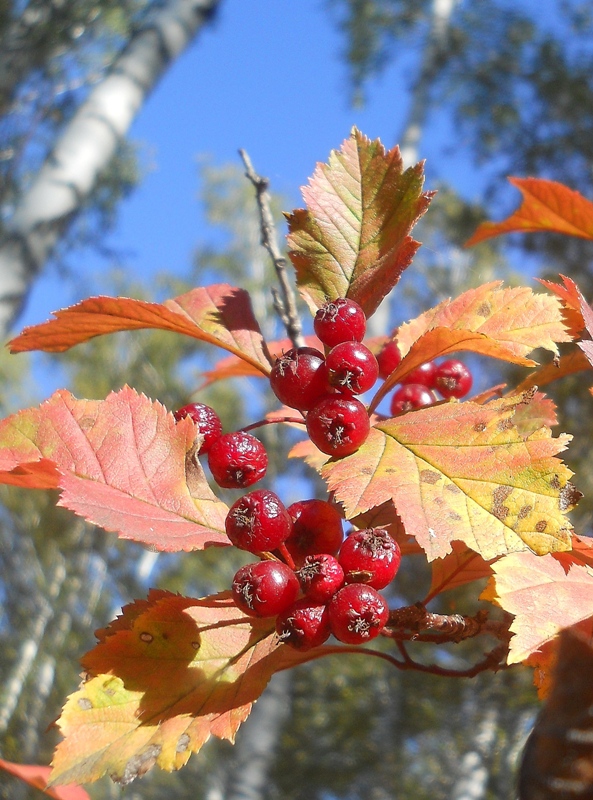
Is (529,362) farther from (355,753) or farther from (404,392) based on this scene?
(355,753)

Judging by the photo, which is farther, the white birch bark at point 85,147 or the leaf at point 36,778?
the white birch bark at point 85,147

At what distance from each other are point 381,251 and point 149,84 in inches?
192

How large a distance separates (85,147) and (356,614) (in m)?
4.39

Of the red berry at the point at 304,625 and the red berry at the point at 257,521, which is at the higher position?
the red berry at the point at 257,521

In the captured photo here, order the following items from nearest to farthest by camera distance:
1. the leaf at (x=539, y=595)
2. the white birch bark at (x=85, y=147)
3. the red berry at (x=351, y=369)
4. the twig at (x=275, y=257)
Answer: the leaf at (x=539, y=595) → the red berry at (x=351, y=369) → the twig at (x=275, y=257) → the white birch bark at (x=85, y=147)

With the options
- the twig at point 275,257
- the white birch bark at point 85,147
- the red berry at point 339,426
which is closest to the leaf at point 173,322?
the twig at point 275,257

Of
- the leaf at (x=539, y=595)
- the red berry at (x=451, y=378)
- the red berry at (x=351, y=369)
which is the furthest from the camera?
the red berry at (x=451, y=378)

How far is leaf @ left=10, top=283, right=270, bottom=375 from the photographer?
64 centimetres

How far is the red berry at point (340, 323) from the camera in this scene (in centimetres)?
61

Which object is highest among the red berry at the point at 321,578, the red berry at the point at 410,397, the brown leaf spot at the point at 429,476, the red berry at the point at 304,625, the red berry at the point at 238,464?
the red berry at the point at 410,397

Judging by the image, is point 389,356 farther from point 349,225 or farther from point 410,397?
point 349,225

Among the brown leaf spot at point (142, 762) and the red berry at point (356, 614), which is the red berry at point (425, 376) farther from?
the brown leaf spot at point (142, 762)

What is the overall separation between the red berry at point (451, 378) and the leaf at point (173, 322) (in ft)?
0.81

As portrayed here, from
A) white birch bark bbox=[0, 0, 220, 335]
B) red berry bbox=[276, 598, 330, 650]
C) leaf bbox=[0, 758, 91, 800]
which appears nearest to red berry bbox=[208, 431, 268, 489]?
red berry bbox=[276, 598, 330, 650]
